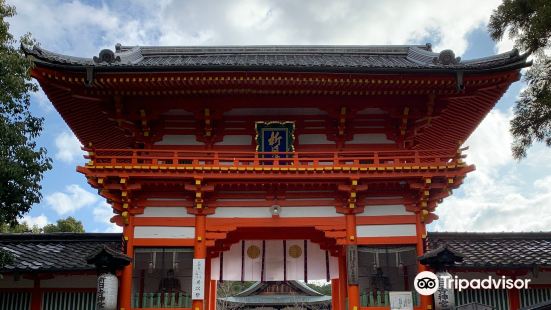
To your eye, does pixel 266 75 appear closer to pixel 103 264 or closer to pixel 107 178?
pixel 107 178

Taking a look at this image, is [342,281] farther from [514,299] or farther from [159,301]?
[159,301]

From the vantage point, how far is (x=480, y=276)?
13.4 meters

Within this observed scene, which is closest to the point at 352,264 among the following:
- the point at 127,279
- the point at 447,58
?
the point at 127,279

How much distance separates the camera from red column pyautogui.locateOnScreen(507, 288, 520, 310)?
1325 cm

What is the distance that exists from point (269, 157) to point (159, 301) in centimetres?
440

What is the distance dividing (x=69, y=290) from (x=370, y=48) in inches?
469

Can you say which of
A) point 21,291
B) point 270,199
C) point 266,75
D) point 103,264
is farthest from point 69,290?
point 266,75

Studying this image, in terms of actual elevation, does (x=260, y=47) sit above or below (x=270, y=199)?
above

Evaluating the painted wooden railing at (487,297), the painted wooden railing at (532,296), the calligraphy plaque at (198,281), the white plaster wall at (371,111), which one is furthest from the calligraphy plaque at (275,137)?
the painted wooden railing at (532,296)

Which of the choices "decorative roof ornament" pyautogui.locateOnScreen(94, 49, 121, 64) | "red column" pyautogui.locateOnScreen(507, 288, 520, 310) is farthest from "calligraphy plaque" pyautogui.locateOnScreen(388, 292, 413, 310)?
"decorative roof ornament" pyautogui.locateOnScreen(94, 49, 121, 64)

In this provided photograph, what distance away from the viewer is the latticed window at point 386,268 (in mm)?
12797

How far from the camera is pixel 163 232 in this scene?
1270cm

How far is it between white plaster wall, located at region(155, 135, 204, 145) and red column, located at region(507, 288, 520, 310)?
8799mm

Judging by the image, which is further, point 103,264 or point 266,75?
point 266,75
